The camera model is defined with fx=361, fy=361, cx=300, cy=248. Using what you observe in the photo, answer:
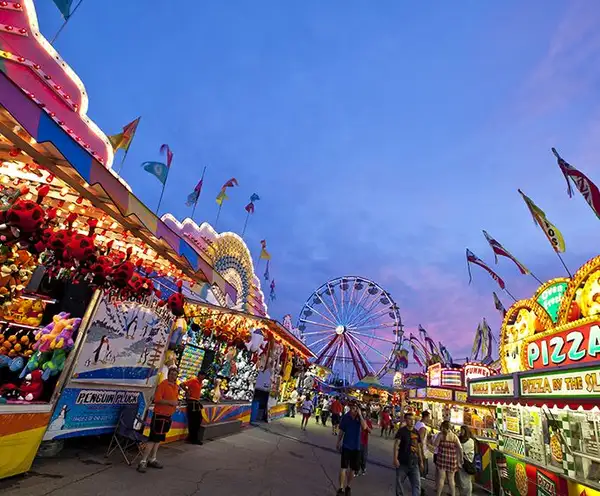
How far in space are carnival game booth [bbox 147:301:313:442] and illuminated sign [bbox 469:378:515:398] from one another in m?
6.79

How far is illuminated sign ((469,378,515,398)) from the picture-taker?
802 centimetres

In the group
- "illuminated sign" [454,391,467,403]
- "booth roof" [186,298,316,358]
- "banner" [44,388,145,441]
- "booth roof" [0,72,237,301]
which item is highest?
"booth roof" [186,298,316,358]

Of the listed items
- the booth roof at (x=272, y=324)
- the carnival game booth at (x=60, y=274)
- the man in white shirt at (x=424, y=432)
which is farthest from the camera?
the booth roof at (x=272, y=324)

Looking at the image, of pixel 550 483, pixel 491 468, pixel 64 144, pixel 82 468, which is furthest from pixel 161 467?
pixel 491 468

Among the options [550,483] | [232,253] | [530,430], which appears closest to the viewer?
[550,483]

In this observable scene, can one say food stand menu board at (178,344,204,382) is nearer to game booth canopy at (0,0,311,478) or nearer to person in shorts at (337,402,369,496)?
game booth canopy at (0,0,311,478)

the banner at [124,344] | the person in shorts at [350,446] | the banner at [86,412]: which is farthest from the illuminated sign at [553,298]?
the banner at [86,412]

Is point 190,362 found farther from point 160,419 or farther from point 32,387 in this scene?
point 32,387

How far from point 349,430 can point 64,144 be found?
559 cm

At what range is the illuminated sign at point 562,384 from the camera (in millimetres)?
5230

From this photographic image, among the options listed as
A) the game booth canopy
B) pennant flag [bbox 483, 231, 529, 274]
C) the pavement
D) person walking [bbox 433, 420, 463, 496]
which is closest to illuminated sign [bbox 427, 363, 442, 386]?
pennant flag [bbox 483, 231, 529, 274]

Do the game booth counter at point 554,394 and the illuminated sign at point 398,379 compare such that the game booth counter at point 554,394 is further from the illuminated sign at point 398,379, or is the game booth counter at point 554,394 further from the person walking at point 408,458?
the illuminated sign at point 398,379

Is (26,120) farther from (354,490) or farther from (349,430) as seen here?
(354,490)

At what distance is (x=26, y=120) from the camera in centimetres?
296
